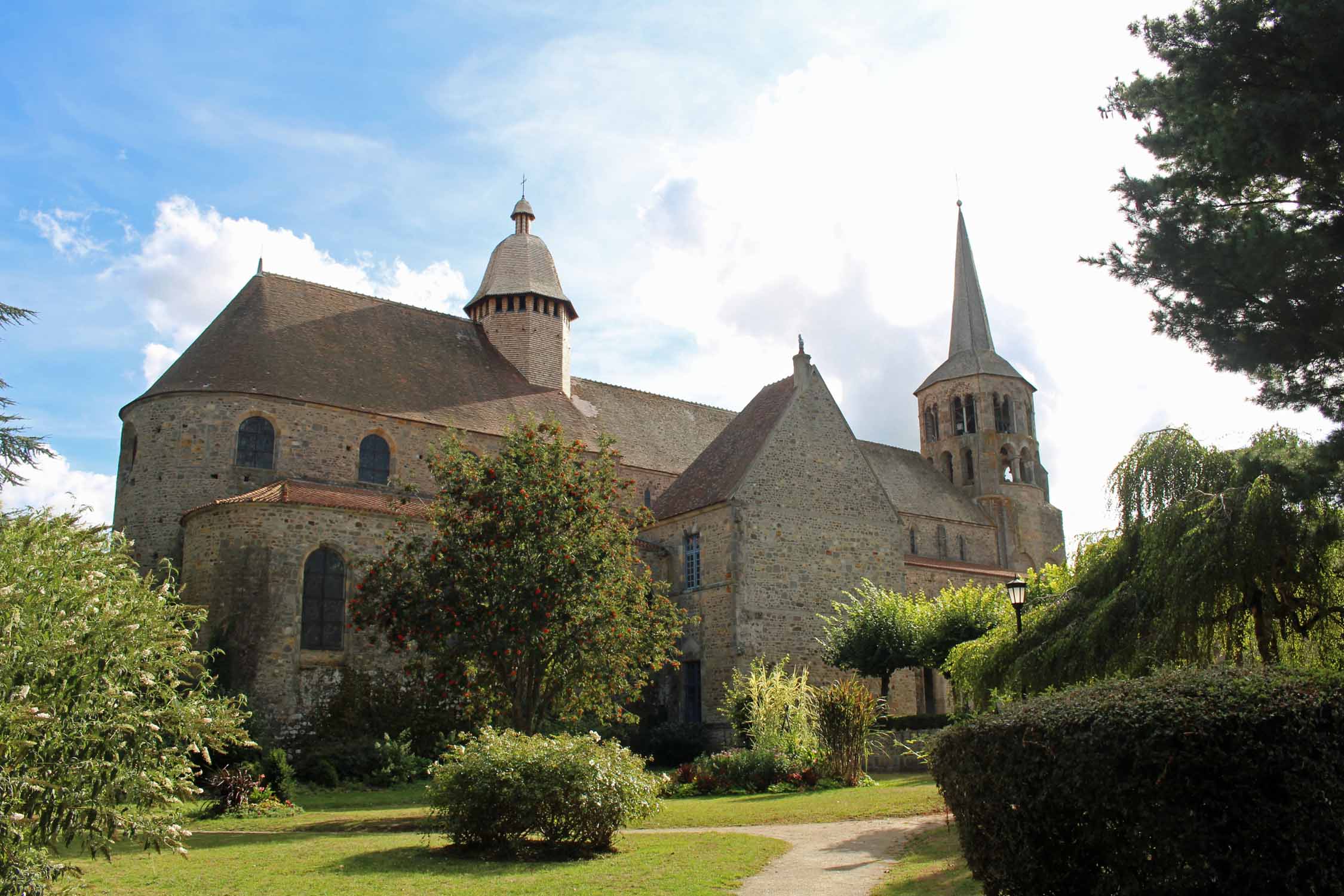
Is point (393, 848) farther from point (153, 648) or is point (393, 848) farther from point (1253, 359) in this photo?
point (1253, 359)

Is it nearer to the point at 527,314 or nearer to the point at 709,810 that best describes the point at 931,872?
the point at 709,810

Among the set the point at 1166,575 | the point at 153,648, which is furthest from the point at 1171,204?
the point at 153,648

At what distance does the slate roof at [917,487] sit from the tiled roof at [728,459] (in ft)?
31.3

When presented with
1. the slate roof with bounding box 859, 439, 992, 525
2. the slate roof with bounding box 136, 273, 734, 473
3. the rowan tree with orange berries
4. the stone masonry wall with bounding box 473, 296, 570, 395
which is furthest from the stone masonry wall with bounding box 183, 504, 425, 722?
the slate roof with bounding box 859, 439, 992, 525

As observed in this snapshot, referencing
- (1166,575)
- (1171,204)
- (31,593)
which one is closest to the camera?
(31,593)

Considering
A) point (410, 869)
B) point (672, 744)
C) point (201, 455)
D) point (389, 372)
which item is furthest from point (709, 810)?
point (389, 372)

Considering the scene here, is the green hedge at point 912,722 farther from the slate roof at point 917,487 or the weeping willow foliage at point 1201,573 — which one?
the slate roof at point 917,487

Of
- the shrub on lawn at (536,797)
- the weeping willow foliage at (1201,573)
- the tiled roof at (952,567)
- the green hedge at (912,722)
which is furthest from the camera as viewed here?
the tiled roof at (952,567)

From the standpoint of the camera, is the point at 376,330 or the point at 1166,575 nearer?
the point at 1166,575

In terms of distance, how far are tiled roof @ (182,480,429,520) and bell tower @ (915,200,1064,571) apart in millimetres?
25683

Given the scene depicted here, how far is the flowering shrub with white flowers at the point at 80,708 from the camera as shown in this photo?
7.96m

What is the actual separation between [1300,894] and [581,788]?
743 cm

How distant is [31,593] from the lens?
28.5 ft

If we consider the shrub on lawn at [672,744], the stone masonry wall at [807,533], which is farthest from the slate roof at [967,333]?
the shrub on lawn at [672,744]
